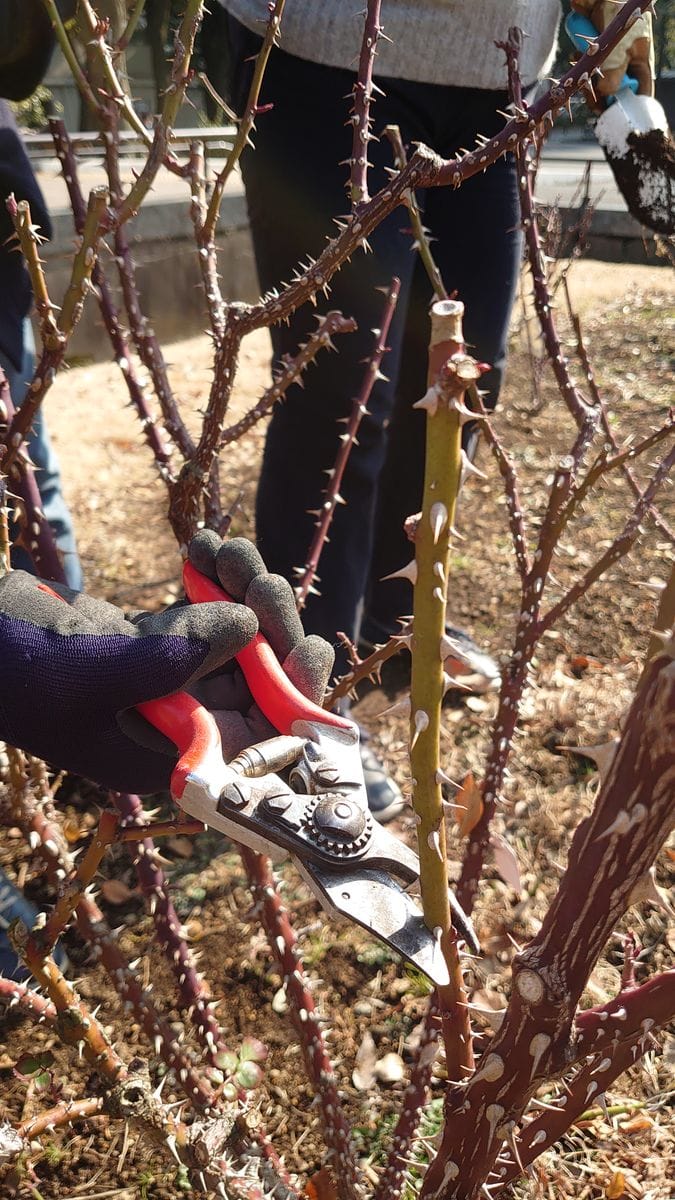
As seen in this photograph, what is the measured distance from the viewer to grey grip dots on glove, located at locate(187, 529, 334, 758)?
901mm

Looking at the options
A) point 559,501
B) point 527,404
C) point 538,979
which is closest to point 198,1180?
point 538,979

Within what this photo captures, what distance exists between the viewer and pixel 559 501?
1.06 meters

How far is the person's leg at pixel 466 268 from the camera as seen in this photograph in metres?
1.87

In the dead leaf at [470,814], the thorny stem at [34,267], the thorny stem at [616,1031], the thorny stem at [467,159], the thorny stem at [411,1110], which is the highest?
the thorny stem at [467,159]

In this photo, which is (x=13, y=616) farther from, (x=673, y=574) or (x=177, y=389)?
(x=177, y=389)

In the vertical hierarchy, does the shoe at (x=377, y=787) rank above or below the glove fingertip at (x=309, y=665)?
below

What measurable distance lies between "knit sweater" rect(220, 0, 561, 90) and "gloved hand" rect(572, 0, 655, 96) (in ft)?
0.82

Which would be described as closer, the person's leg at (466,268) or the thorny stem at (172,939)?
the thorny stem at (172,939)

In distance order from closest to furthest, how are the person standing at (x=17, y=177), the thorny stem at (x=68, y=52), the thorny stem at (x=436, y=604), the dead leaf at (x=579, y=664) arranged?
the thorny stem at (x=436, y=604) → the thorny stem at (x=68, y=52) → the person standing at (x=17, y=177) → the dead leaf at (x=579, y=664)

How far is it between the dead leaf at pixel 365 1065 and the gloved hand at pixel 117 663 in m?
0.89

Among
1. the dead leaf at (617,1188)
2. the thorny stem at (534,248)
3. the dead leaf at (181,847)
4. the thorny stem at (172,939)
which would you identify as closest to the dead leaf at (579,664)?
the dead leaf at (181,847)

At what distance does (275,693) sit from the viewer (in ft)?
2.95

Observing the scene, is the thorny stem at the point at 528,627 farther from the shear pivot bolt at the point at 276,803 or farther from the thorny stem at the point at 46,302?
the thorny stem at the point at 46,302

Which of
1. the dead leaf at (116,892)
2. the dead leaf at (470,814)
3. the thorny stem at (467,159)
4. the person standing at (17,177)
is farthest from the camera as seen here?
the dead leaf at (116,892)
